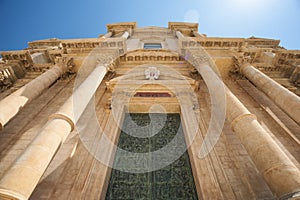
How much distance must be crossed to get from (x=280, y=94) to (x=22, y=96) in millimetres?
11112

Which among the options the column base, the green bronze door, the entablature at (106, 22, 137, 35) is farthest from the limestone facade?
the entablature at (106, 22, 137, 35)

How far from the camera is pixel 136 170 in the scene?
20.4 feet

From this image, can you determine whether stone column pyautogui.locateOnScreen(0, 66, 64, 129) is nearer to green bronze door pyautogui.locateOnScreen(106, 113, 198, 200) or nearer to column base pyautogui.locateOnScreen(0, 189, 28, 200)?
column base pyautogui.locateOnScreen(0, 189, 28, 200)

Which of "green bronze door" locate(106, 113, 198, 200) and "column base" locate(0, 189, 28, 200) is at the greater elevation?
"green bronze door" locate(106, 113, 198, 200)

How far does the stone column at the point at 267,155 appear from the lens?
3.63m

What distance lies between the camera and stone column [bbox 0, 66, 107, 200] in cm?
349

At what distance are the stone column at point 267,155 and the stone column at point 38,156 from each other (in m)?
5.62

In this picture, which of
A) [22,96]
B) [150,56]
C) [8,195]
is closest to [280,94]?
[150,56]

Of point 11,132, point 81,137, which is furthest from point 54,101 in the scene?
point 81,137

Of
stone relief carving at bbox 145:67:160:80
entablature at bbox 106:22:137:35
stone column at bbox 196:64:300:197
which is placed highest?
entablature at bbox 106:22:137:35

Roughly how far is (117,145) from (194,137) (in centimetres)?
336

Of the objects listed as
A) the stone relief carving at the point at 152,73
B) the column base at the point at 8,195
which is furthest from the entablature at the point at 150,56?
the column base at the point at 8,195

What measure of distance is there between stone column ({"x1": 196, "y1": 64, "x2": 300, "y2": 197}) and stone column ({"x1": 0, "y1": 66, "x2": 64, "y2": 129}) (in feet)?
26.2

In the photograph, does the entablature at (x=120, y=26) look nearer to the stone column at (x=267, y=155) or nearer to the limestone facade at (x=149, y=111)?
the limestone facade at (x=149, y=111)
